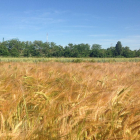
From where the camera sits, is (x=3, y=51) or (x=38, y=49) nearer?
(x=3, y=51)

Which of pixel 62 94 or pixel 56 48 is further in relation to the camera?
pixel 56 48

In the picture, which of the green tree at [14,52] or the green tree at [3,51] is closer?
the green tree at [3,51]

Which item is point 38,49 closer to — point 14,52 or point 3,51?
point 14,52

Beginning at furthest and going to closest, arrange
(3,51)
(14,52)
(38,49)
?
(38,49) < (14,52) < (3,51)

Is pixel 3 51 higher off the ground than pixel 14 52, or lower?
higher

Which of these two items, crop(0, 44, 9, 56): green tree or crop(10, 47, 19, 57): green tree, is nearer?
crop(0, 44, 9, 56): green tree

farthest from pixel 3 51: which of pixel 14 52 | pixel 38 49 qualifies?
pixel 38 49

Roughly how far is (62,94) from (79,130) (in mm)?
403

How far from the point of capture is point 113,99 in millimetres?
1001

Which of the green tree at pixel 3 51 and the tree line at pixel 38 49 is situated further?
the tree line at pixel 38 49

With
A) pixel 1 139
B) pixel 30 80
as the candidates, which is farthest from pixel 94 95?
pixel 30 80

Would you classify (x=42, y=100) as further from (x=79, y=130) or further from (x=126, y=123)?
(x=126, y=123)

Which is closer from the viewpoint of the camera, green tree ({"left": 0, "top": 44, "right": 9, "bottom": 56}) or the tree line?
green tree ({"left": 0, "top": 44, "right": 9, "bottom": 56})

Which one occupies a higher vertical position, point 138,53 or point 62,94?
point 138,53
